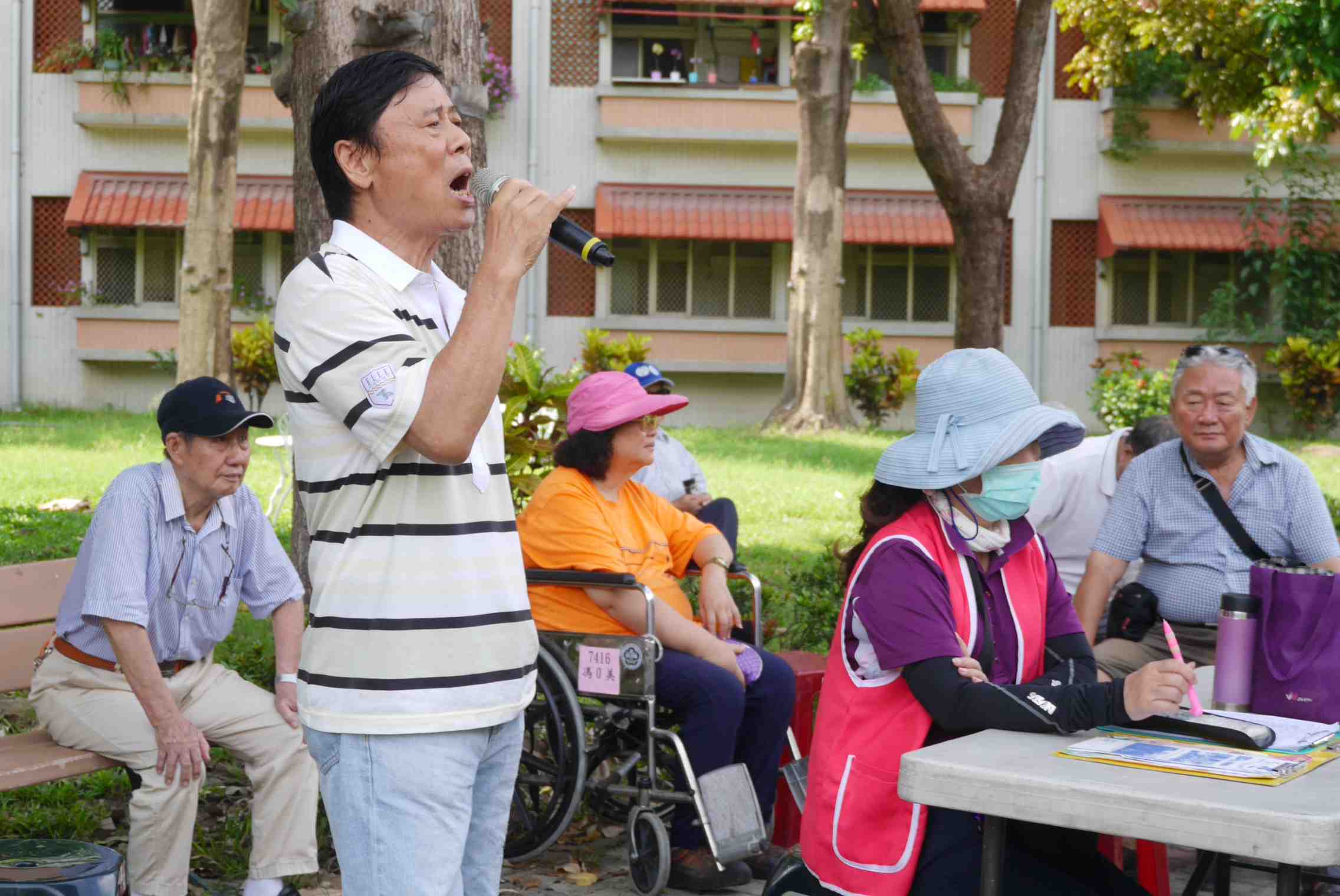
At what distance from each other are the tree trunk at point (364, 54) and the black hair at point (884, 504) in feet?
7.43

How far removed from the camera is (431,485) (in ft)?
7.45

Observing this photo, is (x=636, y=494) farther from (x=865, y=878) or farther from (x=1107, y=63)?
(x=1107, y=63)

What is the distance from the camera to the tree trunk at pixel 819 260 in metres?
18.2

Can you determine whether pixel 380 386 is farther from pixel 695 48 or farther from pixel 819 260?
pixel 695 48

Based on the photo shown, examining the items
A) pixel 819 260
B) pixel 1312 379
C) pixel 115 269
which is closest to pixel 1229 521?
pixel 819 260

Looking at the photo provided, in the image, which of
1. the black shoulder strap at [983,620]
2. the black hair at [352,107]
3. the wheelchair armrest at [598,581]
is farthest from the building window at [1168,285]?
the black hair at [352,107]

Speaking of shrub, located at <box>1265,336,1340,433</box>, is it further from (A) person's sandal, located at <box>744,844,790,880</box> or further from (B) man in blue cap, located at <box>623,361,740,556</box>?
(A) person's sandal, located at <box>744,844,790,880</box>

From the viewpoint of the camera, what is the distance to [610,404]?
17.5ft

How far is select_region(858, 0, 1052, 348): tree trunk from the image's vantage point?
9.48 m

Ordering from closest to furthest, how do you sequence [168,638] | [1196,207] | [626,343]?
[168,638]
[626,343]
[1196,207]

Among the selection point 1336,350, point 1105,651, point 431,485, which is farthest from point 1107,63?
point 431,485

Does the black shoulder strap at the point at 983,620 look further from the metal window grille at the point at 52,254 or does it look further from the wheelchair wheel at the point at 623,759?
the metal window grille at the point at 52,254

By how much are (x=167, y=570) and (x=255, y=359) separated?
16.9 m

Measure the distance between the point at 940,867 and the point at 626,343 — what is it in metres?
17.4
